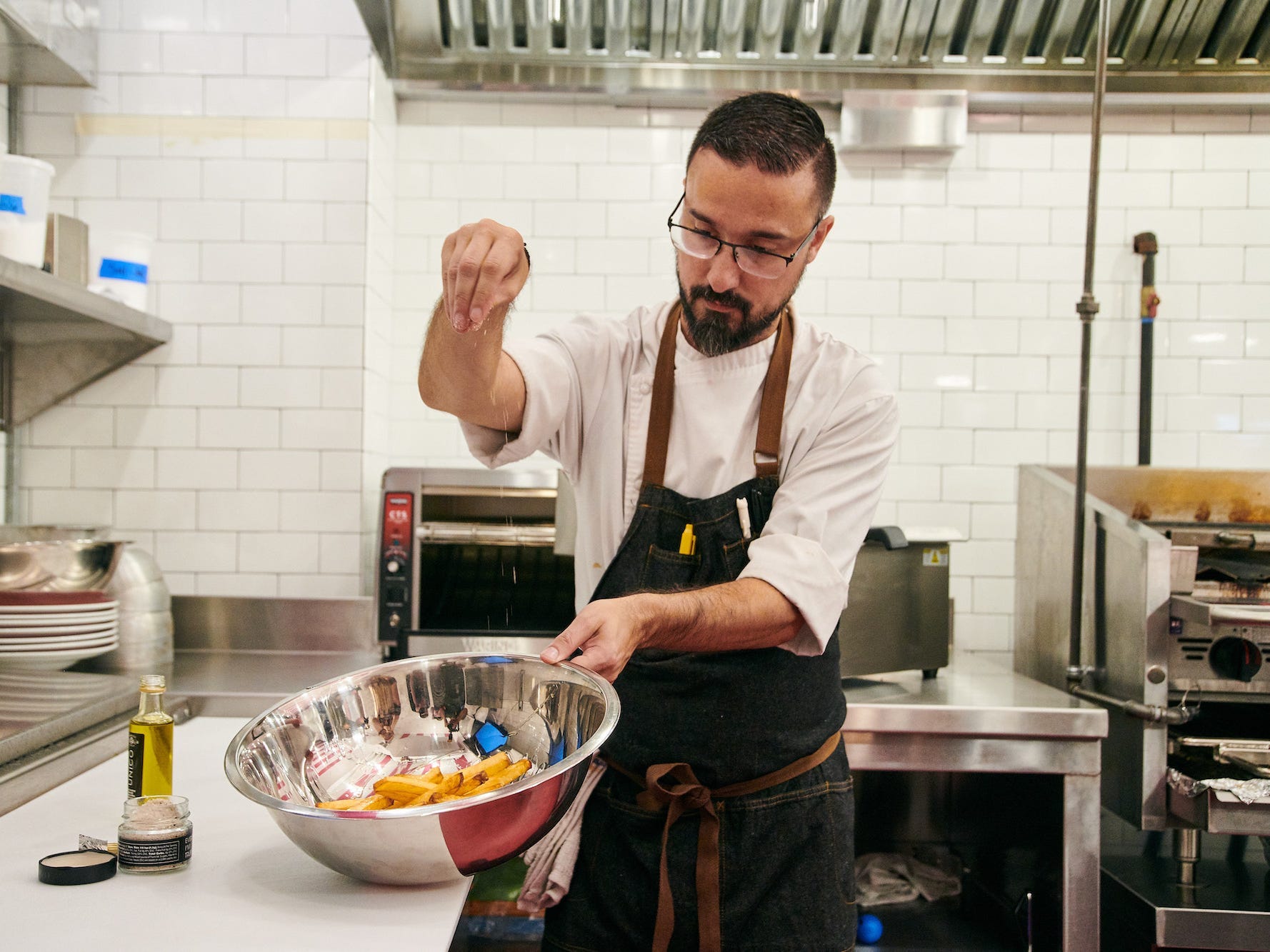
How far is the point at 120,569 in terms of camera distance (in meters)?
2.23

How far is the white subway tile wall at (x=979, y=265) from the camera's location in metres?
2.86

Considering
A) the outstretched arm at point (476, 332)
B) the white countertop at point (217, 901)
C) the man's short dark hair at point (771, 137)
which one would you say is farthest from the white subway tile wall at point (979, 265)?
the white countertop at point (217, 901)

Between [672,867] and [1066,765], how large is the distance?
103 centimetres

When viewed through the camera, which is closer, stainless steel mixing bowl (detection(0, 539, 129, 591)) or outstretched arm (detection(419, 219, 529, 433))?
outstretched arm (detection(419, 219, 529, 433))

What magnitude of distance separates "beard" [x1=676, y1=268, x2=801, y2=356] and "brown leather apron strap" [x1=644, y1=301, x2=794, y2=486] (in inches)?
2.0

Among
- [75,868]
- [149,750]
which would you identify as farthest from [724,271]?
[75,868]

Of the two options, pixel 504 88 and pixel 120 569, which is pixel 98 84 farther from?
pixel 120 569

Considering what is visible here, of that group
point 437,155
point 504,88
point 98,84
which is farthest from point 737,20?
point 98,84

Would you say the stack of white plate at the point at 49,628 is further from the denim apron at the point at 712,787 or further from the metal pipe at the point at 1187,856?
the metal pipe at the point at 1187,856

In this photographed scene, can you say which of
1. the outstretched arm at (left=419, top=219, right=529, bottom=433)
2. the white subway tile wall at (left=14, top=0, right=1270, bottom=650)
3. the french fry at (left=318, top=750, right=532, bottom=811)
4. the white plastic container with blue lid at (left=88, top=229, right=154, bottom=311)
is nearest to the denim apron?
the outstretched arm at (left=419, top=219, right=529, bottom=433)

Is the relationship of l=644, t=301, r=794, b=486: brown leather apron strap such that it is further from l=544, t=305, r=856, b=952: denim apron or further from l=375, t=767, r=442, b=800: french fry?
l=375, t=767, r=442, b=800: french fry

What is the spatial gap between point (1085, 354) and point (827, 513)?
1.18 m

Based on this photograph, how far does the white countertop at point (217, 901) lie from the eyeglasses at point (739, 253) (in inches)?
35.3

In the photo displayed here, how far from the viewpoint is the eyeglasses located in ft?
4.71
